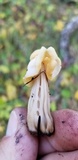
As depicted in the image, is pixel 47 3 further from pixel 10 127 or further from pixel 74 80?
pixel 10 127

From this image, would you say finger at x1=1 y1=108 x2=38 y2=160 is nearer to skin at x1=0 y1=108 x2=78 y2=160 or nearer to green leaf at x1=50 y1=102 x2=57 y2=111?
skin at x1=0 y1=108 x2=78 y2=160

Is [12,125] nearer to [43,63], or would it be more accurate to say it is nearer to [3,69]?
[43,63]

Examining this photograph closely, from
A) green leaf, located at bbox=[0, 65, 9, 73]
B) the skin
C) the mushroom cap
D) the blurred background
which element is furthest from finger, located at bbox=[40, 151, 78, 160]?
green leaf, located at bbox=[0, 65, 9, 73]

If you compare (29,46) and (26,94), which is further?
(29,46)

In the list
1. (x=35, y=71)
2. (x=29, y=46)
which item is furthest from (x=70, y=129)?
(x=29, y=46)

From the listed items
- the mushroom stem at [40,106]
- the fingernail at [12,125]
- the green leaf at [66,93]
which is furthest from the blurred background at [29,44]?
the mushroom stem at [40,106]

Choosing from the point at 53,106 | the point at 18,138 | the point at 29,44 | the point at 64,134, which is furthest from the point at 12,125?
the point at 29,44
